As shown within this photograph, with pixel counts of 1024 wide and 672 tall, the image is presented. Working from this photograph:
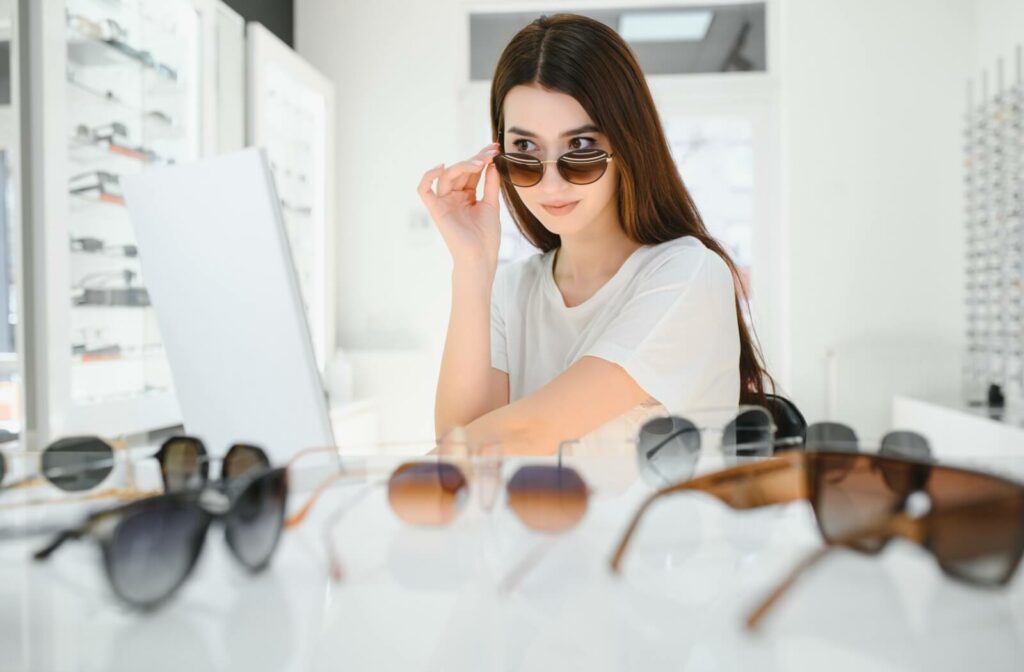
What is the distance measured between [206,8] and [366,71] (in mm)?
1587

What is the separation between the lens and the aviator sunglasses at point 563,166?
1135mm

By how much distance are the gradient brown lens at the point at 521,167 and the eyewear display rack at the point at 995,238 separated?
2930 millimetres

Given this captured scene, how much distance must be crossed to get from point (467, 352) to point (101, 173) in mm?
1906

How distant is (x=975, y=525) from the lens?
0.66 ft

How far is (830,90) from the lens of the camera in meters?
4.39

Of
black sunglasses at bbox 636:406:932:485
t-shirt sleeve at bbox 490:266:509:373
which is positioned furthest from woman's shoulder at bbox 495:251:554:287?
black sunglasses at bbox 636:406:932:485

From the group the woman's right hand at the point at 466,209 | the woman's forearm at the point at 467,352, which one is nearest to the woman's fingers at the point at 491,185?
the woman's right hand at the point at 466,209

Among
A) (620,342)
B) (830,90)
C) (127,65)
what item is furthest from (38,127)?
(830,90)

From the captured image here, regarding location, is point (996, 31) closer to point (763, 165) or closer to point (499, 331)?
point (763, 165)

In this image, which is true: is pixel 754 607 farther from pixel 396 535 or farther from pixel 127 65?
pixel 127 65

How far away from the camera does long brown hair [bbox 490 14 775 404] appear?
114 centimetres

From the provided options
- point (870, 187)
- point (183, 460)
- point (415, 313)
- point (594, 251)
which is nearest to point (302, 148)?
point (415, 313)

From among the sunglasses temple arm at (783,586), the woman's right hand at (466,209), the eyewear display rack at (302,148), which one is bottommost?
the sunglasses temple arm at (783,586)

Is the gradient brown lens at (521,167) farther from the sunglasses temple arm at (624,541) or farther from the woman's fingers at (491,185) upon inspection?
the sunglasses temple arm at (624,541)
